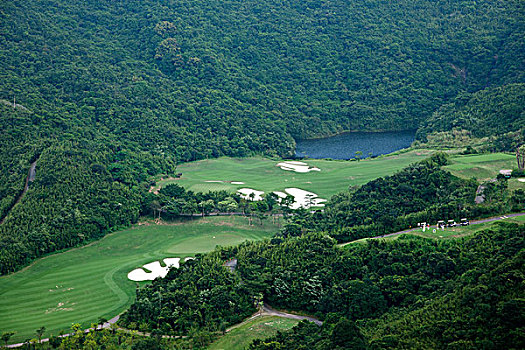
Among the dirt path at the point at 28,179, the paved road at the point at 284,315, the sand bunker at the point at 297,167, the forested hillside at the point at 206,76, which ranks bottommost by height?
the paved road at the point at 284,315

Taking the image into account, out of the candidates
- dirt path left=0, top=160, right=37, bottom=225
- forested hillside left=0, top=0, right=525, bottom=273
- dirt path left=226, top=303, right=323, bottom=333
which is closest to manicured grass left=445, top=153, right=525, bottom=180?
dirt path left=226, top=303, right=323, bottom=333

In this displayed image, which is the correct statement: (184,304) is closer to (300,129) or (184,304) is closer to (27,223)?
(27,223)

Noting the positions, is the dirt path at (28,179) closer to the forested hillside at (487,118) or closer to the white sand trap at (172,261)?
the white sand trap at (172,261)

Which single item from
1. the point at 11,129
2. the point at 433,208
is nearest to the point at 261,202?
the point at 433,208

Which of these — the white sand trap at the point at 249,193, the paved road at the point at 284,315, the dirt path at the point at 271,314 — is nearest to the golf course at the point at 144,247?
the white sand trap at the point at 249,193

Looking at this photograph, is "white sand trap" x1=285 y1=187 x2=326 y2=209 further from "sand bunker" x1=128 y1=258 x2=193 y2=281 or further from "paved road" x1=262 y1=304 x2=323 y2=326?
"paved road" x1=262 y1=304 x2=323 y2=326

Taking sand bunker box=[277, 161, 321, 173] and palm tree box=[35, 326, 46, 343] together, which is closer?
palm tree box=[35, 326, 46, 343]

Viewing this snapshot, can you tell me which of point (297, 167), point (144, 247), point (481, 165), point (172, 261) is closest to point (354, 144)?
point (297, 167)
